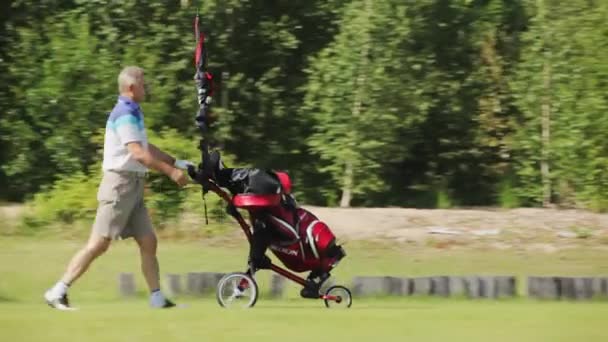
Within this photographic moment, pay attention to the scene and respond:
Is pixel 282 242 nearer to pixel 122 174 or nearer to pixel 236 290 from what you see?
pixel 236 290

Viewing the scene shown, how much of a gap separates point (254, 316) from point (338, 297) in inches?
77.3

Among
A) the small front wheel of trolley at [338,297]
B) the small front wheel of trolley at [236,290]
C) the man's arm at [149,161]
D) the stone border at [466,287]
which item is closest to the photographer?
the man's arm at [149,161]

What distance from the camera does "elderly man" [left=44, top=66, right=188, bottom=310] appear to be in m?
10.0

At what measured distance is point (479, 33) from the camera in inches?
925

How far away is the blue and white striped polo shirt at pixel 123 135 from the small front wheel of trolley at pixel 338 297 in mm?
2093

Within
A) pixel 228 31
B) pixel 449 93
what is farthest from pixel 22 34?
pixel 449 93

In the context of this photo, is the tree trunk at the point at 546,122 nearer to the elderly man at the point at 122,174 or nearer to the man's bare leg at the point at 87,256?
the elderly man at the point at 122,174

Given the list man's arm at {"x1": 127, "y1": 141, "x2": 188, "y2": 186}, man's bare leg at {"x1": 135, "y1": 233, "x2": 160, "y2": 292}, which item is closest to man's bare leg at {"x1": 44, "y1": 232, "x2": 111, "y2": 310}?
man's bare leg at {"x1": 135, "y1": 233, "x2": 160, "y2": 292}

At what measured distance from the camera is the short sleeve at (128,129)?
9992 millimetres

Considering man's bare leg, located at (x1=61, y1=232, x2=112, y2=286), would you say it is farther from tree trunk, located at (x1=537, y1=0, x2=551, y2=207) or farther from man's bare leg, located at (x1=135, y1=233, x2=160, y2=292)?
tree trunk, located at (x1=537, y1=0, x2=551, y2=207)

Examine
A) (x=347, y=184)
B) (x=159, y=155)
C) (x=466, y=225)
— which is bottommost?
(x=466, y=225)

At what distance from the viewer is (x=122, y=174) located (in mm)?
10141

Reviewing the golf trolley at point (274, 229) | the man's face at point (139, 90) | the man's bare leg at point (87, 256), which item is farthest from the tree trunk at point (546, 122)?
the man's bare leg at point (87, 256)

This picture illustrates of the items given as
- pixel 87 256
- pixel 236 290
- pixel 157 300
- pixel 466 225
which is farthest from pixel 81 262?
pixel 466 225
